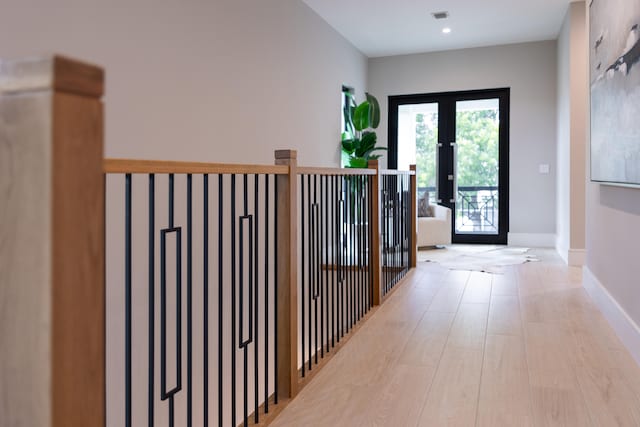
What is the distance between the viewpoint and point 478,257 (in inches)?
235

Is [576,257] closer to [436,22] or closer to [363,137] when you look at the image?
[363,137]

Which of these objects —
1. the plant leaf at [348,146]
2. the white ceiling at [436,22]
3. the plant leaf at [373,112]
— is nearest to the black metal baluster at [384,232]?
the white ceiling at [436,22]

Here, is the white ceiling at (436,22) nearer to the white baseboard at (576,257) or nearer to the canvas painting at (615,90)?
the canvas painting at (615,90)

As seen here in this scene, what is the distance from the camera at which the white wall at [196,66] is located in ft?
8.87

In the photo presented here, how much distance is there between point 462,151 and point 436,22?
6.38 feet

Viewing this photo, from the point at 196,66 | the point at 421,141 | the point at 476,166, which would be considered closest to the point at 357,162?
the point at 421,141

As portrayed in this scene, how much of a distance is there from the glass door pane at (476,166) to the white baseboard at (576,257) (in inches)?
79.5

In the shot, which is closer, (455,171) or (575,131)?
(575,131)

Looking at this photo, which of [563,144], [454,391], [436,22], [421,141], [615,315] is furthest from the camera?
[421,141]

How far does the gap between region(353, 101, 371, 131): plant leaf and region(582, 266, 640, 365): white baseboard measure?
11.5ft

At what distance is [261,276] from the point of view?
451 centimetres

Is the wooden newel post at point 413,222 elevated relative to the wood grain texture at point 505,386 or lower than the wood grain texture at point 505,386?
elevated

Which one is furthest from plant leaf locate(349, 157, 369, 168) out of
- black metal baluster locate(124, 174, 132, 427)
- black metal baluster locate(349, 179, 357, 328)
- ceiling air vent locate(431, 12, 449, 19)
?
black metal baluster locate(124, 174, 132, 427)

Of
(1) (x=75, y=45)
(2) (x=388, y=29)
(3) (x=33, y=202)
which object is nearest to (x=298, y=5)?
(2) (x=388, y=29)
